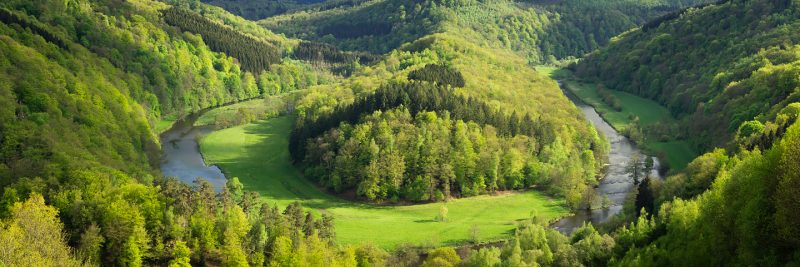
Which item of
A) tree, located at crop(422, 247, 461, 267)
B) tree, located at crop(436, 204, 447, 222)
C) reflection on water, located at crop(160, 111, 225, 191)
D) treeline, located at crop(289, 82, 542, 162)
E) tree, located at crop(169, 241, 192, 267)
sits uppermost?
treeline, located at crop(289, 82, 542, 162)

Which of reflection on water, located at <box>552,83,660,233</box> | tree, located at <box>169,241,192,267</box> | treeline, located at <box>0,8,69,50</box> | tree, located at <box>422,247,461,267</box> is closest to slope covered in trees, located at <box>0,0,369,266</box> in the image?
tree, located at <box>169,241,192,267</box>

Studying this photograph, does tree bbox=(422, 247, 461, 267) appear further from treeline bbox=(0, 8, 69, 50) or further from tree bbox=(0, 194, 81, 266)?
treeline bbox=(0, 8, 69, 50)

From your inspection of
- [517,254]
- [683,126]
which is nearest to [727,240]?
[517,254]

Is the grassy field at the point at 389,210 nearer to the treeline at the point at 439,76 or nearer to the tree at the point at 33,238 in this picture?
the treeline at the point at 439,76

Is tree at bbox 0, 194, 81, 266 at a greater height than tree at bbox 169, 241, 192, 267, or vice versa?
tree at bbox 0, 194, 81, 266

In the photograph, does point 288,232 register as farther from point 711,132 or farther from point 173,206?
point 711,132

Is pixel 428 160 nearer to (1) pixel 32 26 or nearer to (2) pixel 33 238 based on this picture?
(2) pixel 33 238
